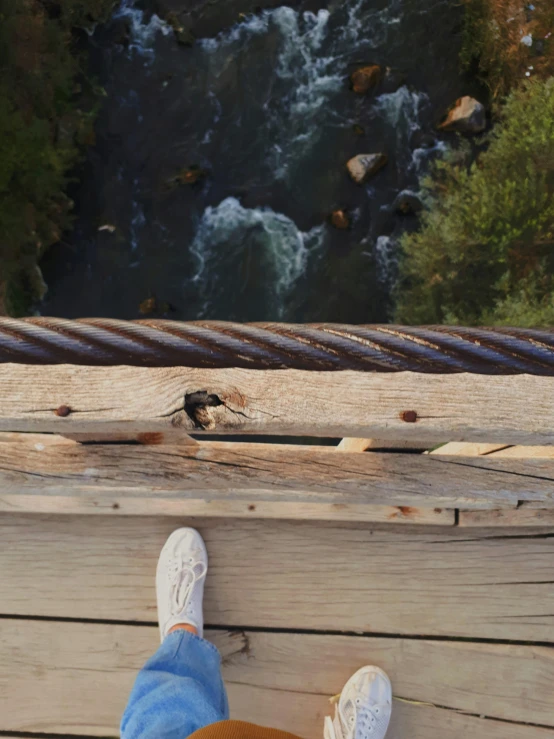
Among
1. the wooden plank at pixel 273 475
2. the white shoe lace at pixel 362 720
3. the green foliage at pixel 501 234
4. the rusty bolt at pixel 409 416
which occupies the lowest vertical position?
the white shoe lace at pixel 362 720

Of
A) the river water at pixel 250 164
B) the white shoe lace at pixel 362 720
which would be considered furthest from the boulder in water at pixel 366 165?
the white shoe lace at pixel 362 720

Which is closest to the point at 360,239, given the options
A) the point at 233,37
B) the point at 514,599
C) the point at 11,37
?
the point at 233,37

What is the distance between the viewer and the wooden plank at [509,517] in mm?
1125

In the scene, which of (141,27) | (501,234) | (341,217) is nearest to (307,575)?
(501,234)

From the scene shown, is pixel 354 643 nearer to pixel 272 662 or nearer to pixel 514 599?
pixel 272 662

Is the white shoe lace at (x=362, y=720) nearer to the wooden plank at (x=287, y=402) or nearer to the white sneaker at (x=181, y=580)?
the white sneaker at (x=181, y=580)

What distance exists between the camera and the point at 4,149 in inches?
154

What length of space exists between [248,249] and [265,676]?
3.81m

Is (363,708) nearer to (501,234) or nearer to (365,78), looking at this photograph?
(501,234)

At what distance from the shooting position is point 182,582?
3.78 ft

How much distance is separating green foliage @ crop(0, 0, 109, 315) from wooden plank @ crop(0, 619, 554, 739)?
358 centimetres

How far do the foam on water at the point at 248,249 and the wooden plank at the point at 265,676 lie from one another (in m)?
3.47

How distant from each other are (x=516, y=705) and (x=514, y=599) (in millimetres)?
233

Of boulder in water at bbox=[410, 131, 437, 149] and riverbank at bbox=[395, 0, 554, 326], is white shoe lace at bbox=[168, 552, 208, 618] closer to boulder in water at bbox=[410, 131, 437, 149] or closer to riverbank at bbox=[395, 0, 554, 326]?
riverbank at bbox=[395, 0, 554, 326]
